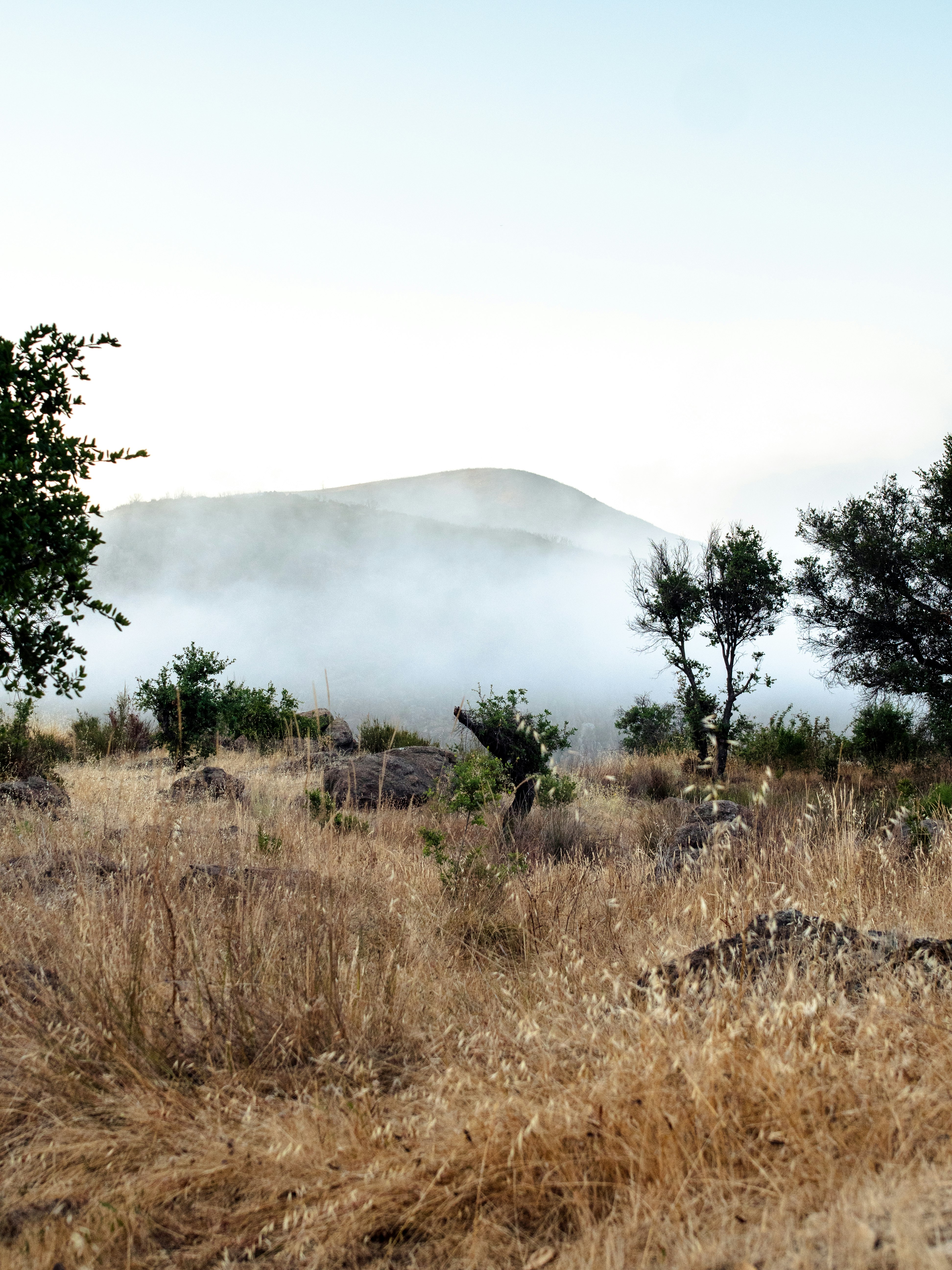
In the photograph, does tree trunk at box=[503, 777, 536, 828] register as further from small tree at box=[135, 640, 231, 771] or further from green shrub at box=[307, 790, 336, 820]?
small tree at box=[135, 640, 231, 771]

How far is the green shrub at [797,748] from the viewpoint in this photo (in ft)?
53.9

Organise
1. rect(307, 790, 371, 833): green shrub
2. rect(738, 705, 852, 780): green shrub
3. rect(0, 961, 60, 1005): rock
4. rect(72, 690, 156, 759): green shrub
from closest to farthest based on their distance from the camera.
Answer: rect(0, 961, 60, 1005): rock → rect(307, 790, 371, 833): green shrub → rect(738, 705, 852, 780): green shrub → rect(72, 690, 156, 759): green shrub

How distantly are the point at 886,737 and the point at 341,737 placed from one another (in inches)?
474

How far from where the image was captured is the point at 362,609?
347 ft

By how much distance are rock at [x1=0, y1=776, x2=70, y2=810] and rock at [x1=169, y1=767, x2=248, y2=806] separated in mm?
1271

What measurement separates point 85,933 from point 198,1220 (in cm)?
183

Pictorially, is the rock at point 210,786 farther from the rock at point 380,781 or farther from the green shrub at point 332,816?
A: the rock at point 380,781

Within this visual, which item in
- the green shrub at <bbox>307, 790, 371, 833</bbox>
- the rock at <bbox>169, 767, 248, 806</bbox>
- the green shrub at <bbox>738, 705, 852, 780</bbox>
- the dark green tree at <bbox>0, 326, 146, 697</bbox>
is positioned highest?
the dark green tree at <bbox>0, 326, 146, 697</bbox>

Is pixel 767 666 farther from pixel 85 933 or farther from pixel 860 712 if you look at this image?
pixel 85 933

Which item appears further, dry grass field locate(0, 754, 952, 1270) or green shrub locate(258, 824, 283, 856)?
green shrub locate(258, 824, 283, 856)

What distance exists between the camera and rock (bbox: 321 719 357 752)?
17734mm

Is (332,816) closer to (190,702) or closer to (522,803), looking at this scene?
(522,803)

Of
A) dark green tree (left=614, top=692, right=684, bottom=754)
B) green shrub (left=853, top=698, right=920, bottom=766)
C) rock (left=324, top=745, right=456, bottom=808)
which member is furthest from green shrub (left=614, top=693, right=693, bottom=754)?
rock (left=324, top=745, right=456, bottom=808)

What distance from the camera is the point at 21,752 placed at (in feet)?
43.4
